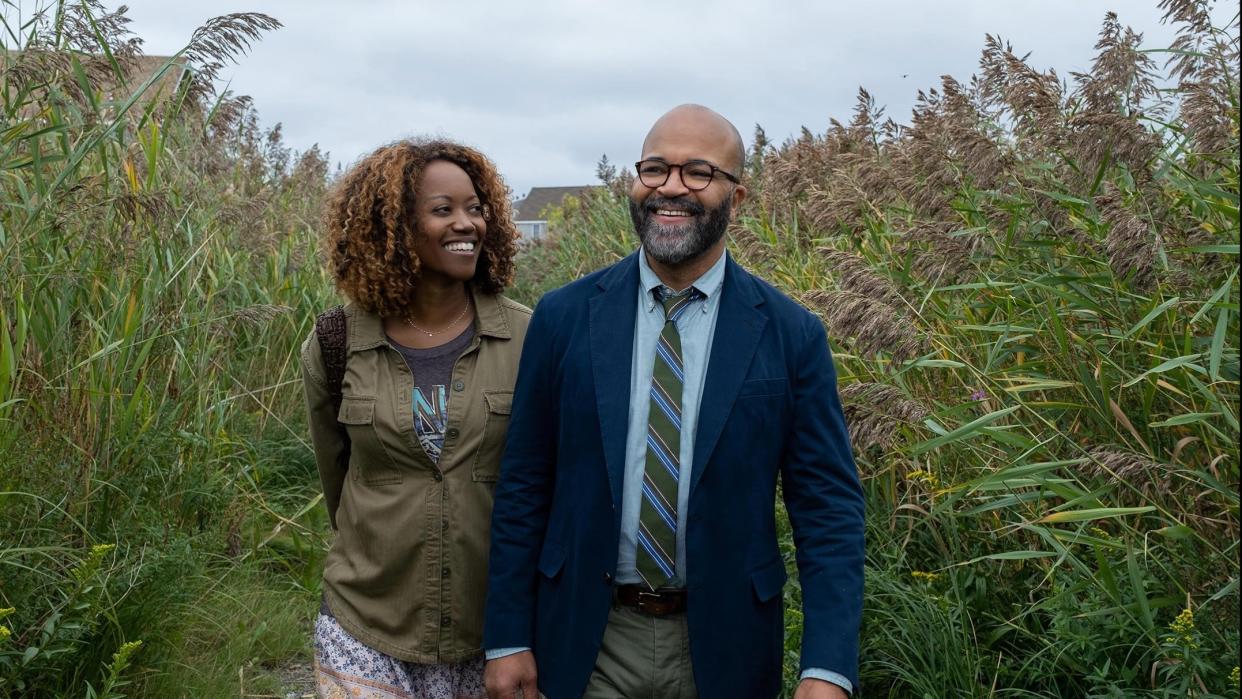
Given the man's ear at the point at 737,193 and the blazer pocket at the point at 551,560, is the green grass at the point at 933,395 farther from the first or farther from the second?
the blazer pocket at the point at 551,560

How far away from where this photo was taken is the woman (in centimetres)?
338

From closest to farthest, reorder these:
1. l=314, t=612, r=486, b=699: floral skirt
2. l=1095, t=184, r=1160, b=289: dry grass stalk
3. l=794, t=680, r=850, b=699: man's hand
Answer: l=794, t=680, r=850, b=699: man's hand, l=314, t=612, r=486, b=699: floral skirt, l=1095, t=184, r=1160, b=289: dry grass stalk

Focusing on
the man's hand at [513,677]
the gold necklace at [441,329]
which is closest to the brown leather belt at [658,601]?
the man's hand at [513,677]

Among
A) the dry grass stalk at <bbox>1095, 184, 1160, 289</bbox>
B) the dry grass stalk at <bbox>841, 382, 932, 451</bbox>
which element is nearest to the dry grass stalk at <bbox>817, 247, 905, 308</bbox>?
the dry grass stalk at <bbox>841, 382, 932, 451</bbox>

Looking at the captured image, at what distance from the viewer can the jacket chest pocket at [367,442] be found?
3.43 meters

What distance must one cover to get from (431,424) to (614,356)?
0.60 m

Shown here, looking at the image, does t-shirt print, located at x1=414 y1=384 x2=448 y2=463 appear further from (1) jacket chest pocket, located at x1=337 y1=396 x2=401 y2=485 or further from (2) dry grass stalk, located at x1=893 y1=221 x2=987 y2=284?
(2) dry grass stalk, located at x1=893 y1=221 x2=987 y2=284

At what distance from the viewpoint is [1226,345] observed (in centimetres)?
348

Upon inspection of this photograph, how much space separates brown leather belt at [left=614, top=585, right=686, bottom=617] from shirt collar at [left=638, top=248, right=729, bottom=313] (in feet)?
2.24

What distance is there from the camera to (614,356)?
3.11 m

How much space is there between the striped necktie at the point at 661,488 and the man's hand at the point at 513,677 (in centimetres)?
37

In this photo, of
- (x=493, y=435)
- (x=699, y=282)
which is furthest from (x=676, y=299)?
(x=493, y=435)

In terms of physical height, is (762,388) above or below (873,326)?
below

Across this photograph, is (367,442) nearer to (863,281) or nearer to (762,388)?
(762,388)
